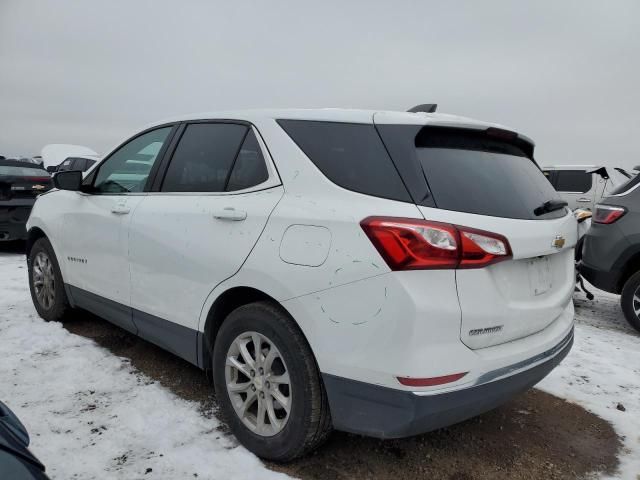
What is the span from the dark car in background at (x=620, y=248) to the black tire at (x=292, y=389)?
419 cm

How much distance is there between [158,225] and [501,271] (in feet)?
6.36

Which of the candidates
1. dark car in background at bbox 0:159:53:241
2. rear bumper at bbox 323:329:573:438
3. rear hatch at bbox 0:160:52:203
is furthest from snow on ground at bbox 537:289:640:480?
rear hatch at bbox 0:160:52:203

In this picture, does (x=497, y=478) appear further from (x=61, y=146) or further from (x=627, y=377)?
(x=61, y=146)

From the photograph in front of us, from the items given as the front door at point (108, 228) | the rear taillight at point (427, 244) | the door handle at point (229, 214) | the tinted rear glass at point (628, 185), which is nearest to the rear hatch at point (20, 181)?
the front door at point (108, 228)

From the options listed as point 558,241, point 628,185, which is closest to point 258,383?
point 558,241

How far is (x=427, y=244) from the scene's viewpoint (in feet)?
5.94

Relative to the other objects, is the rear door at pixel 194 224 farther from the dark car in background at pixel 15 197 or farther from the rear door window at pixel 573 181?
the rear door window at pixel 573 181

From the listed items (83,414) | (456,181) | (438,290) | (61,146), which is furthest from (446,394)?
(61,146)

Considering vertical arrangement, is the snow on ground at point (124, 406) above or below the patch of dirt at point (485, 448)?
above

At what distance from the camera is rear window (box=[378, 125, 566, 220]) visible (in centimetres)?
197

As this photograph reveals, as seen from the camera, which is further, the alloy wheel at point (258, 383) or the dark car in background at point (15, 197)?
the dark car in background at point (15, 197)

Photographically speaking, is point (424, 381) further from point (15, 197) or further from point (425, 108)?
point (15, 197)

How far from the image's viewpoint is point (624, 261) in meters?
4.94

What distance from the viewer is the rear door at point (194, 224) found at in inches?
93.0
